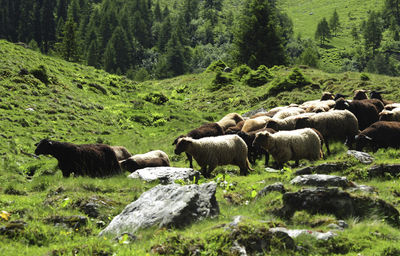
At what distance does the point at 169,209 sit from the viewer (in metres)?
9.18

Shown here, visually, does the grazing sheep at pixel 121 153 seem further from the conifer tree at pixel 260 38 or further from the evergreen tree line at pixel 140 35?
the evergreen tree line at pixel 140 35

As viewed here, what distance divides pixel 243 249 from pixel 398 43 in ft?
672

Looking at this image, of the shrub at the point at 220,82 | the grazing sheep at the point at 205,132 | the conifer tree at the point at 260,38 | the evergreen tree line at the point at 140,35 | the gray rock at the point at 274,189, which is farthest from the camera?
the evergreen tree line at the point at 140,35

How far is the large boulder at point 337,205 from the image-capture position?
349 inches

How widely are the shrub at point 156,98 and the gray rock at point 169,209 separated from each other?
30221 millimetres

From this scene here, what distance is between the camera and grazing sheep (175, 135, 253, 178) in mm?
16547

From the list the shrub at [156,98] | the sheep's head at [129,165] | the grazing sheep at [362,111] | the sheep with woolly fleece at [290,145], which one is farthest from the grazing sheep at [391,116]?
the shrub at [156,98]

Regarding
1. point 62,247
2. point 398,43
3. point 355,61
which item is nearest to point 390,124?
point 62,247

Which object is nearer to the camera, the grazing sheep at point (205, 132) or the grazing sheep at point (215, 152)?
the grazing sheep at point (215, 152)

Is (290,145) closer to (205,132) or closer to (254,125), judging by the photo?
(254,125)

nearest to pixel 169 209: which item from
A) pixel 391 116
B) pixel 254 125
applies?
pixel 254 125

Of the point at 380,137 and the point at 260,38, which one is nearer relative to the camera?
the point at 380,137

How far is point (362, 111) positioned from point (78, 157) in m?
14.4

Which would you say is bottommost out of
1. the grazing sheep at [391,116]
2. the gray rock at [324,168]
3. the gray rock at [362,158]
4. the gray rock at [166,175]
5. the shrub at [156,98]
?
the shrub at [156,98]
